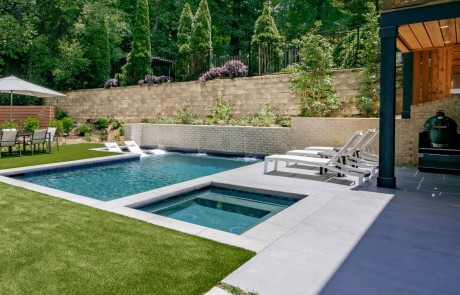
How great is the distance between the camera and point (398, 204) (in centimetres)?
538

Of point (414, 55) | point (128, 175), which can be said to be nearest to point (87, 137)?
point (128, 175)

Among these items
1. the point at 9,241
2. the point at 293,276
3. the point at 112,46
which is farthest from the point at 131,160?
the point at 112,46

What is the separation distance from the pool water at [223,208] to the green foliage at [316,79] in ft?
21.0

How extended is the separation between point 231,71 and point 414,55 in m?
7.59

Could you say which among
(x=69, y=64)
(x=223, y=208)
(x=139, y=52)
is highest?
(x=139, y=52)

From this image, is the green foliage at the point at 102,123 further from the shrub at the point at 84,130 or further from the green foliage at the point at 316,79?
the green foliage at the point at 316,79

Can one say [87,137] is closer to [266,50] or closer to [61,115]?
[61,115]

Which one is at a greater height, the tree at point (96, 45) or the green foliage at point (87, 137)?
the tree at point (96, 45)

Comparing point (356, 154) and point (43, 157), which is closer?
point (356, 154)

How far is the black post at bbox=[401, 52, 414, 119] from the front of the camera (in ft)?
32.6

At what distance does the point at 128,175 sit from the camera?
9.11 metres

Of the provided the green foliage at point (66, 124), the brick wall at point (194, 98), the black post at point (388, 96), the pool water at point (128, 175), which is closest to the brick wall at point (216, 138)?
the pool water at point (128, 175)

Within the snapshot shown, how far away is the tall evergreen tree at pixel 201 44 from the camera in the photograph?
57.3 ft

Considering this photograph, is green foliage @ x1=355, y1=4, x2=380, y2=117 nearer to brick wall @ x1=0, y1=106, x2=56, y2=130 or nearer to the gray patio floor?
the gray patio floor
